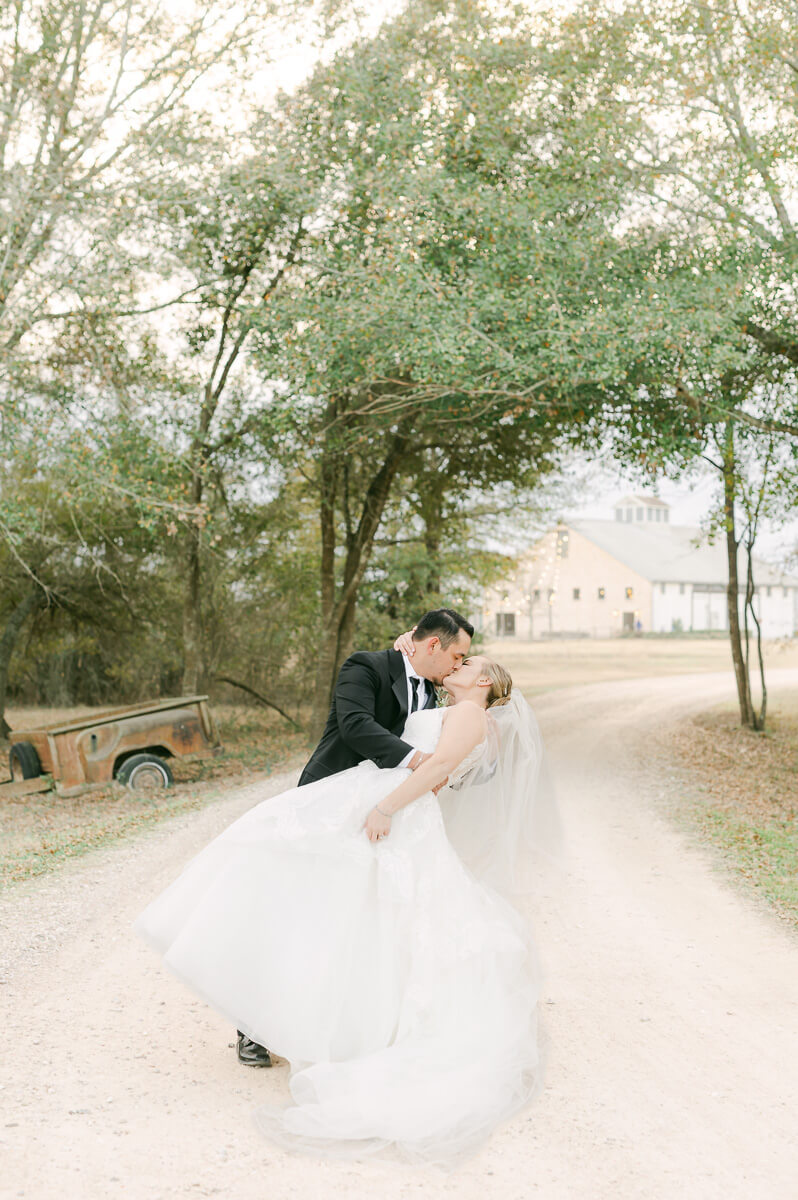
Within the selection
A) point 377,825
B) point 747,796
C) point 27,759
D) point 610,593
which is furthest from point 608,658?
point 377,825

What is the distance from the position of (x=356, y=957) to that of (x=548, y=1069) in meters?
1.08

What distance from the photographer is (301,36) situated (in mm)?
16312

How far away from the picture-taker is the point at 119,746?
1452 centimetres

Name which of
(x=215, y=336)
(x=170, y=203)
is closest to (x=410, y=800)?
(x=170, y=203)

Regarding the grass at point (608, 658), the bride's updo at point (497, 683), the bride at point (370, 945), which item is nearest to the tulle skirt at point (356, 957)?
the bride at point (370, 945)

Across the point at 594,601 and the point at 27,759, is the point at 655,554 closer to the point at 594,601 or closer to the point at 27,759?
the point at 594,601

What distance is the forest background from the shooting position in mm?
13219

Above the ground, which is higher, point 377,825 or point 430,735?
point 430,735

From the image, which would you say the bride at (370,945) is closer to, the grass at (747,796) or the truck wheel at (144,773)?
the grass at (747,796)

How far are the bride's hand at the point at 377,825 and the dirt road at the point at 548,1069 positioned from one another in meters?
1.15

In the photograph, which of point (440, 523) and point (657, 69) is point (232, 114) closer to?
point (657, 69)

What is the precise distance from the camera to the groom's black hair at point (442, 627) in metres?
4.47

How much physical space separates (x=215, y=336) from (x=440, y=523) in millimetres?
7086

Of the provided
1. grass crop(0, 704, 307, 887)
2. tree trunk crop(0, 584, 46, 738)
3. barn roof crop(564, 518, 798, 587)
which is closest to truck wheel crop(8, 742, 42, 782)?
grass crop(0, 704, 307, 887)
